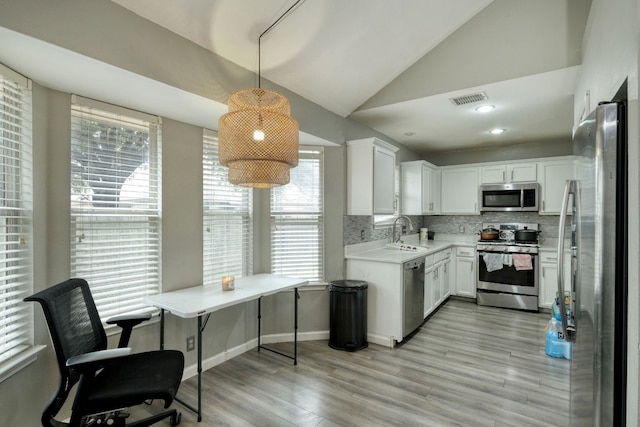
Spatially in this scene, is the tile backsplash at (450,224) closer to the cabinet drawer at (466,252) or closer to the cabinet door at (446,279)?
the cabinet drawer at (466,252)

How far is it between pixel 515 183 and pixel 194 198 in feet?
→ 15.3

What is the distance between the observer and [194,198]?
285 cm

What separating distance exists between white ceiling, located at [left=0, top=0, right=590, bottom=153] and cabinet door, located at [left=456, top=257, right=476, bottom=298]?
2.42m

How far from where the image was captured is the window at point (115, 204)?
2.18m

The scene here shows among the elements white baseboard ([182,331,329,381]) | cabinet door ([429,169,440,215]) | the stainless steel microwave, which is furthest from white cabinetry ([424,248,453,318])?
white baseboard ([182,331,329,381])

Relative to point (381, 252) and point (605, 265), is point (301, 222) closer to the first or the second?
point (381, 252)

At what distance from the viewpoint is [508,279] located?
15.4 feet

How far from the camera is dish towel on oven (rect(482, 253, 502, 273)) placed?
4.73 metres

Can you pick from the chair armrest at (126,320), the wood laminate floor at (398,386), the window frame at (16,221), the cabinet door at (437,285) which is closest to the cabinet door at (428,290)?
the cabinet door at (437,285)

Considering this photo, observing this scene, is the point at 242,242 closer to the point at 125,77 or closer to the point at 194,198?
the point at 194,198

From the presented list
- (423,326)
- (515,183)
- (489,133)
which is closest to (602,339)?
(423,326)

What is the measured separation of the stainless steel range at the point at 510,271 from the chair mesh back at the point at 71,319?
4.81 meters

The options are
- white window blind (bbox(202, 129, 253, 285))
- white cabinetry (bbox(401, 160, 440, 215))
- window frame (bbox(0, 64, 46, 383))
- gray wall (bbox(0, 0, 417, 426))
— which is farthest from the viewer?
white cabinetry (bbox(401, 160, 440, 215))

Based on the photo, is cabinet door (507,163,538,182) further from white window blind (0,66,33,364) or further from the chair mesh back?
white window blind (0,66,33,364)
